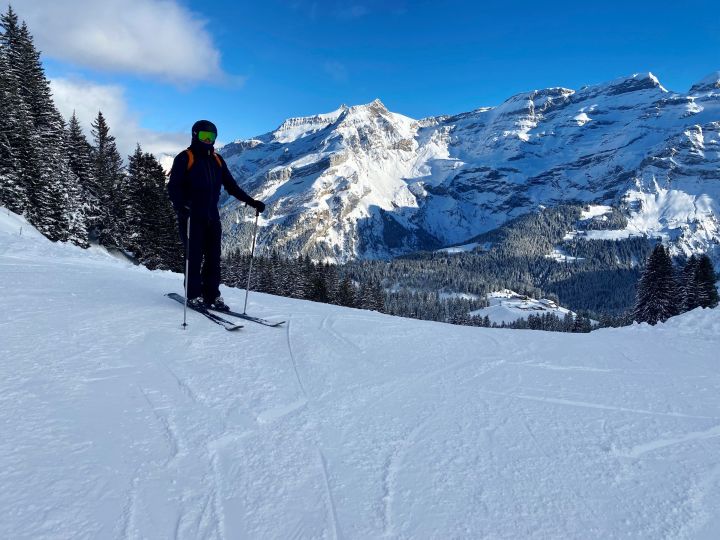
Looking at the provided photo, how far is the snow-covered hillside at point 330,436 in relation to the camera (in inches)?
108

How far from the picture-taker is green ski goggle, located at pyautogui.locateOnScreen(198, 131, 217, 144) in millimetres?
7731

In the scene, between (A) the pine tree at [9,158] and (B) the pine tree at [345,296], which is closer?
(A) the pine tree at [9,158]

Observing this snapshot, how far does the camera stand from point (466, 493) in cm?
307

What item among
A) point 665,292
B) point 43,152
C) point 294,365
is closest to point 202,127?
point 294,365

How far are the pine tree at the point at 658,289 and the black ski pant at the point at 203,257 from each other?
48240mm

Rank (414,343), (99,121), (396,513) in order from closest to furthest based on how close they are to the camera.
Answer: (396,513)
(414,343)
(99,121)

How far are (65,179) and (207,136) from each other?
3647 cm

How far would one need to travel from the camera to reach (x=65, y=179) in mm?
36500

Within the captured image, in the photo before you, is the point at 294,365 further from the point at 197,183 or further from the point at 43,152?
the point at 43,152

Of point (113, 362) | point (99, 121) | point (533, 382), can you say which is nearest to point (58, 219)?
point (99, 121)

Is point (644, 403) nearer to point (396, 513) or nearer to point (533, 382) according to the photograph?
point (533, 382)

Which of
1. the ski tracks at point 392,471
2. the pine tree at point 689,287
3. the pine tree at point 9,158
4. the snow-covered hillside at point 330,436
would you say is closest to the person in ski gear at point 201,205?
the snow-covered hillside at point 330,436

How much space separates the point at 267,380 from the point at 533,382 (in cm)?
335

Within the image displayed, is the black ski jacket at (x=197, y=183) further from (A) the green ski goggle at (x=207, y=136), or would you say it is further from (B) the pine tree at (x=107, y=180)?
(B) the pine tree at (x=107, y=180)
